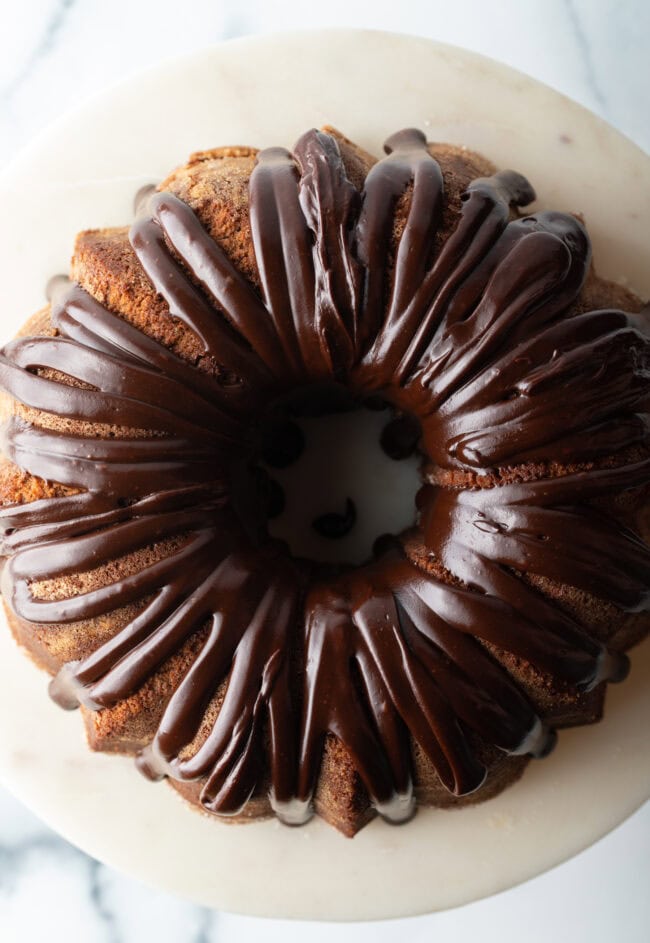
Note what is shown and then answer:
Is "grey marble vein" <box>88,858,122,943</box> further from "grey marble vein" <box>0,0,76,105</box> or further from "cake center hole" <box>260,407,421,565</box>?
"grey marble vein" <box>0,0,76,105</box>

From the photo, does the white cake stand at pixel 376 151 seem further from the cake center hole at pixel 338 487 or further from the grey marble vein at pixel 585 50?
the cake center hole at pixel 338 487

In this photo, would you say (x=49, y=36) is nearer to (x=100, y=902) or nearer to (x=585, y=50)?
(x=585, y=50)

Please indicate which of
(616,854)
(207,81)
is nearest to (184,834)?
(616,854)

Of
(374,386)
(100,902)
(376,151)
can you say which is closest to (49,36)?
(376,151)

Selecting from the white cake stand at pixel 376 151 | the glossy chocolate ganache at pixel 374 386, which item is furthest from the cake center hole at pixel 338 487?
the white cake stand at pixel 376 151

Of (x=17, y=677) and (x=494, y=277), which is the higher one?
(x=494, y=277)

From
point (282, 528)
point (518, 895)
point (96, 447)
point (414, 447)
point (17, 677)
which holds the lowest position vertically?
point (518, 895)

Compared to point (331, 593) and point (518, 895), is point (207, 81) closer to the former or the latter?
point (331, 593)
